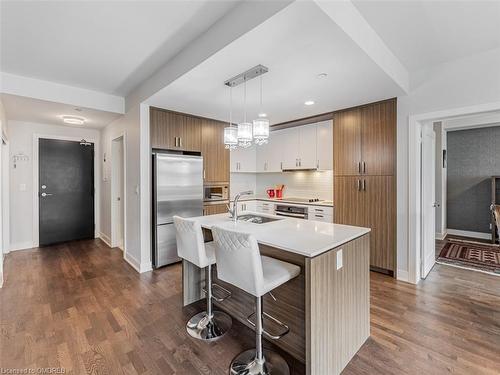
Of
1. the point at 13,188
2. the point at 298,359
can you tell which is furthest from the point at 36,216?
the point at 298,359

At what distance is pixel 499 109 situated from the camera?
253 centimetres

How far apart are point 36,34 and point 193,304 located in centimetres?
301

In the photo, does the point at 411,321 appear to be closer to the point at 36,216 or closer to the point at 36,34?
the point at 36,34

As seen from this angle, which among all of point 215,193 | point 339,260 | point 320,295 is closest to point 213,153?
point 215,193

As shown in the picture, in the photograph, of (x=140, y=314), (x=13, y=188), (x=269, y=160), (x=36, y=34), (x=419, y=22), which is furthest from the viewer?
(x=269, y=160)

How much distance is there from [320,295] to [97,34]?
2865 millimetres

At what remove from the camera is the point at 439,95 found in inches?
113

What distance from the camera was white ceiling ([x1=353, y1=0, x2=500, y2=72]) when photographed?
1.91 metres

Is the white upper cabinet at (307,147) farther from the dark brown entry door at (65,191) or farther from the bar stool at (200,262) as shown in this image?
the dark brown entry door at (65,191)

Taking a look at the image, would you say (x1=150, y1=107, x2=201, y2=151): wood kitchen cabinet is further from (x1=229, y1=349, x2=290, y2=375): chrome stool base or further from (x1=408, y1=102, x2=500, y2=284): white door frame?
(x1=408, y1=102, x2=500, y2=284): white door frame

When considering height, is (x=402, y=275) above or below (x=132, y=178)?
below

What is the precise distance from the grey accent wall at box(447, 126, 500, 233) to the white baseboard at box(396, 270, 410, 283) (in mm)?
3575

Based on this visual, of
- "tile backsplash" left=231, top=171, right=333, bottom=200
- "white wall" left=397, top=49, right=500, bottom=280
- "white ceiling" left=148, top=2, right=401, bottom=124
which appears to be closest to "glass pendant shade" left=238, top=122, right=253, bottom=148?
"white ceiling" left=148, top=2, right=401, bottom=124

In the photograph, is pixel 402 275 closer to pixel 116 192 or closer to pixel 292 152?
pixel 292 152
